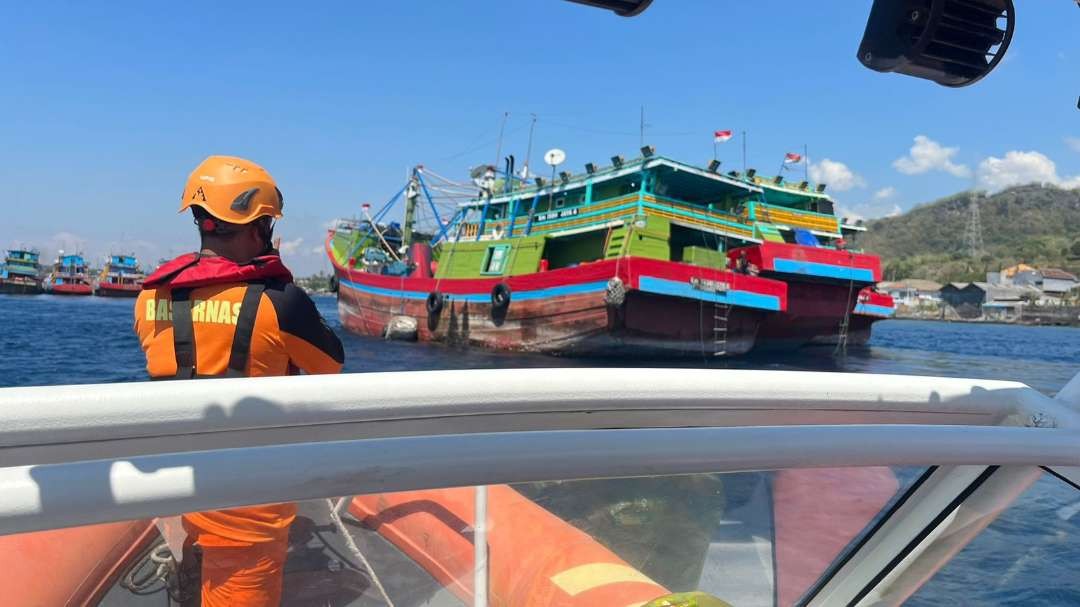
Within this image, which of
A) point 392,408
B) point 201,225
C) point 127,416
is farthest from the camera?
point 201,225

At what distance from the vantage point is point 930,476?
1.26 m

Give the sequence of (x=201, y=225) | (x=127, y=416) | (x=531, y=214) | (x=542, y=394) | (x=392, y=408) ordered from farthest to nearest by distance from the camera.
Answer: (x=531, y=214) < (x=201, y=225) < (x=542, y=394) < (x=392, y=408) < (x=127, y=416)

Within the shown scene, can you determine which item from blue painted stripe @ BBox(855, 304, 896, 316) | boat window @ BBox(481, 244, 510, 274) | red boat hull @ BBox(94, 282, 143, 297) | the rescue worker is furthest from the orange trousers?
red boat hull @ BBox(94, 282, 143, 297)

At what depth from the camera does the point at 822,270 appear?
16.1m

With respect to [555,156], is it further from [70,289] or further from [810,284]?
[70,289]

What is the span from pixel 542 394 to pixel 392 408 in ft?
0.80

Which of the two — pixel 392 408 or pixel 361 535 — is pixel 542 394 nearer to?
pixel 392 408

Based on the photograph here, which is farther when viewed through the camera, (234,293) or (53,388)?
(234,293)

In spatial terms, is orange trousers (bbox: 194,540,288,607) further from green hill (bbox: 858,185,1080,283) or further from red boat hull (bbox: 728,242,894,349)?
green hill (bbox: 858,185,1080,283)

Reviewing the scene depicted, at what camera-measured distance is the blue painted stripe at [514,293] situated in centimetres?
1427

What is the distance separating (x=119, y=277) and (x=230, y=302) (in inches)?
2510

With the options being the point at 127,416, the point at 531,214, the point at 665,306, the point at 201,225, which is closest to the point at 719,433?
the point at 127,416

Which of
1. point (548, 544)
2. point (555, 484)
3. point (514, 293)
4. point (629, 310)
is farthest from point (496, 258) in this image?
point (555, 484)

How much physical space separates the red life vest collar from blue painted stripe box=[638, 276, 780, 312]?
40.9 feet
